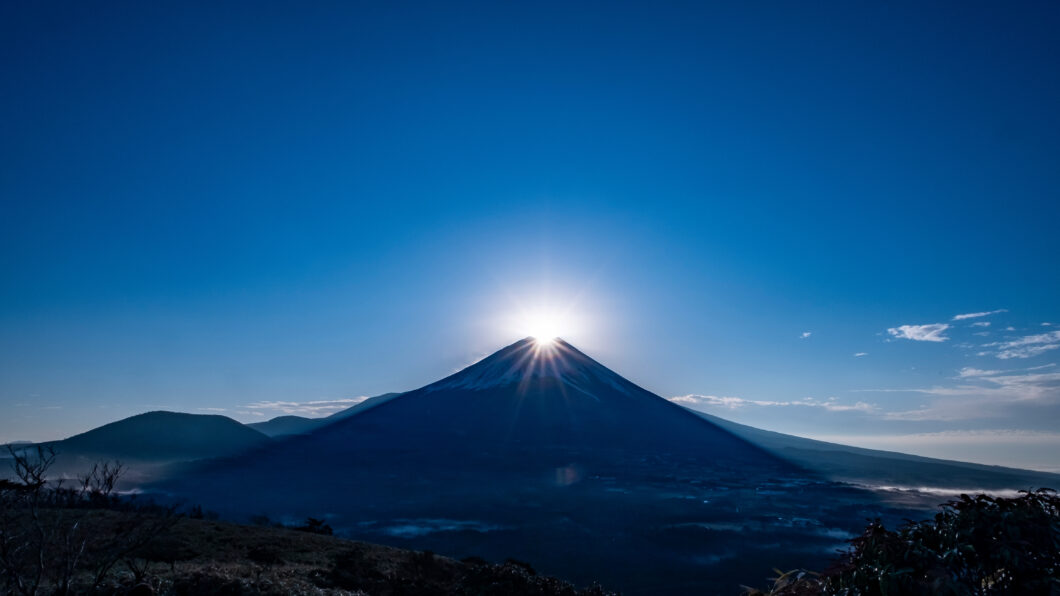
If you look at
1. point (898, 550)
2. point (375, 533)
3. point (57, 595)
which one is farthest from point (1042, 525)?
point (375, 533)

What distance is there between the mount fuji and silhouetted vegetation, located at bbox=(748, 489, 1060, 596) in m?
47.1

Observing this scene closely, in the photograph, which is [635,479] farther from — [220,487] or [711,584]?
[220,487]

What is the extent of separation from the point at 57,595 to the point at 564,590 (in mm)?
17349

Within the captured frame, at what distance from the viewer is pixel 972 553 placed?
607 cm

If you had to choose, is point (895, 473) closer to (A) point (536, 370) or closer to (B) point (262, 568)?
(A) point (536, 370)

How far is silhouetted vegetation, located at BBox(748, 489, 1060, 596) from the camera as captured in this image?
5.83 m

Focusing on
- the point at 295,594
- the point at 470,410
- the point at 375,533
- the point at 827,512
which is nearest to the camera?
the point at 295,594

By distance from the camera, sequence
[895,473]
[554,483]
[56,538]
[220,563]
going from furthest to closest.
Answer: [895,473]
[554,483]
[220,563]
[56,538]

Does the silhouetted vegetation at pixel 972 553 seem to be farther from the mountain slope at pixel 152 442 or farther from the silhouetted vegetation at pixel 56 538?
the mountain slope at pixel 152 442

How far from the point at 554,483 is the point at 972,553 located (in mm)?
103248

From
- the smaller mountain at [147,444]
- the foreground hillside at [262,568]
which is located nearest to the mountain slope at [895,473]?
the foreground hillside at [262,568]

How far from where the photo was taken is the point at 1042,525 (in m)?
5.98

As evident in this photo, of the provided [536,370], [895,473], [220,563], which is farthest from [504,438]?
[220,563]

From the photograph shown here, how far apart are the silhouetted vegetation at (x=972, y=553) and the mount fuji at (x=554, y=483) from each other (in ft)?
154
